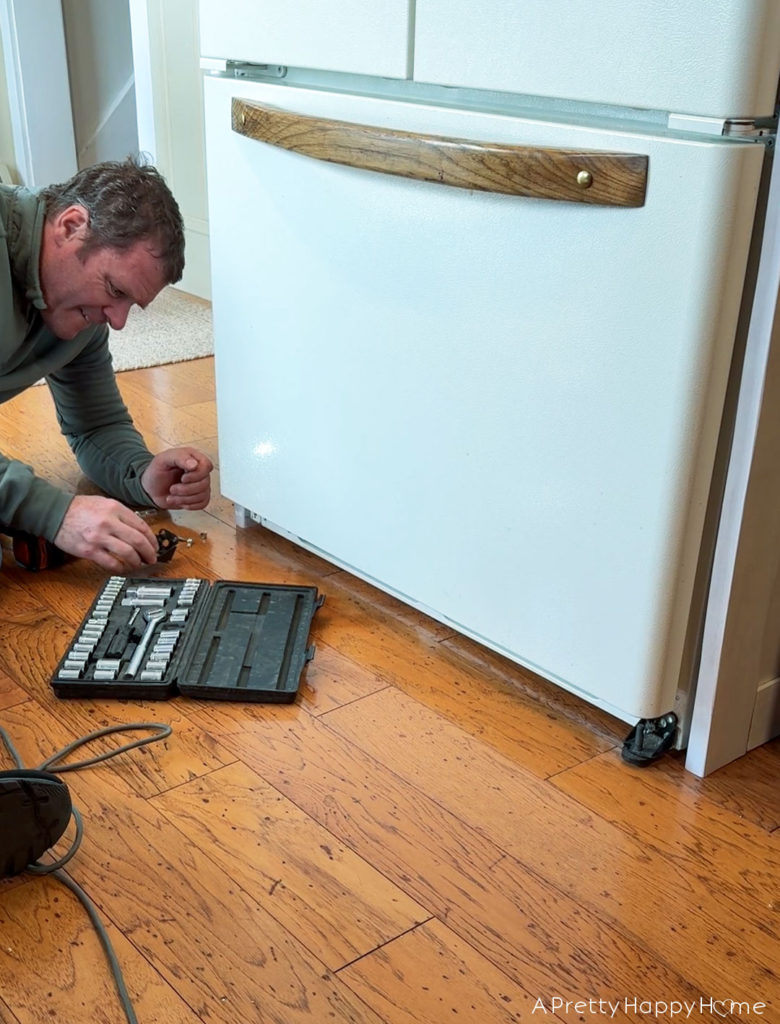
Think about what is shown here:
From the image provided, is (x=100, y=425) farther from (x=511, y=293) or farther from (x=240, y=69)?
(x=511, y=293)

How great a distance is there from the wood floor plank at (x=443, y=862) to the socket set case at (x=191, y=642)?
40mm

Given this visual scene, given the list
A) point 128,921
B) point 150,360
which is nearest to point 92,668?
point 128,921

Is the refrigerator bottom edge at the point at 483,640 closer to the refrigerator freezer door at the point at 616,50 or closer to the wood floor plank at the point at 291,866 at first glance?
the wood floor plank at the point at 291,866

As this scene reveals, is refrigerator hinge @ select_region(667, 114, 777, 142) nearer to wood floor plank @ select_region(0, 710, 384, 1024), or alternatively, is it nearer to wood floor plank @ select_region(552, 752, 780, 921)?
wood floor plank @ select_region(552, 752, 780, 921)

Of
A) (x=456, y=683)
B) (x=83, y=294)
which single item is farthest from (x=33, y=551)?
(x=456, y=683)

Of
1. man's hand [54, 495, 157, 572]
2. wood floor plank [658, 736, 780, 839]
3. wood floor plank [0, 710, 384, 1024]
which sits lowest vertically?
wood floor plank [658, 736, 780, 839]

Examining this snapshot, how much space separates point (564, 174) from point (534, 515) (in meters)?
0.31

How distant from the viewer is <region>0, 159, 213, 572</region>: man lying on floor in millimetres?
1197

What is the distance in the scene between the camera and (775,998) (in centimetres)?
78

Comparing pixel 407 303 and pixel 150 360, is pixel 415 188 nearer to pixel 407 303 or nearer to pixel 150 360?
pixel 407 303

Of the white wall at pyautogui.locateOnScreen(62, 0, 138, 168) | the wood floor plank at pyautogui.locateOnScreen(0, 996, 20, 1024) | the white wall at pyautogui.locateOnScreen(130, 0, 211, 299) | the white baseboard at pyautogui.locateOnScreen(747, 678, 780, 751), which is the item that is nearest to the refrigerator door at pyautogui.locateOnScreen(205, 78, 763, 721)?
the white baseboard at pyautogui.locateOnScreen(747, 678, 780, 751)

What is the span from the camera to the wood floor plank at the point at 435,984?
755 millimetres

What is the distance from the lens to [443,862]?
0.90 metres

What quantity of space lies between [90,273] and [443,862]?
0.73 meters
